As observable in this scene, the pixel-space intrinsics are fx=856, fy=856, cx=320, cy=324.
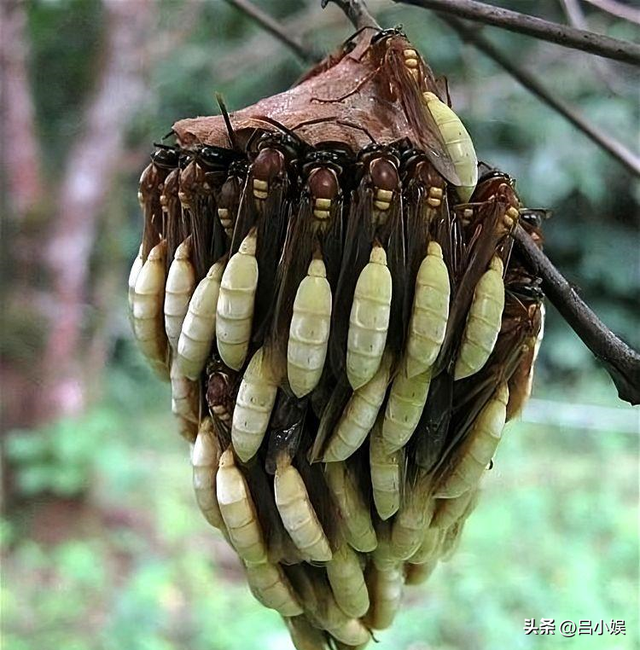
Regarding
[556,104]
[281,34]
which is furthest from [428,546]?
[281,34]

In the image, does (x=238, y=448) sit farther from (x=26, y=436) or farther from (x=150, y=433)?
(x=150, y=433)

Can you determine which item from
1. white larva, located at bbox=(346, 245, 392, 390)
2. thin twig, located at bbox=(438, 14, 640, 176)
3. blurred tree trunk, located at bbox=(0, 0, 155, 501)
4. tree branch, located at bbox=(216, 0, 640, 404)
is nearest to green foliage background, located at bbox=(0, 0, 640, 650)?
blurred tree trunk, located at bbox=(0, 0, 155, 501)

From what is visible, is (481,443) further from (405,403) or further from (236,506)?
(236,506)

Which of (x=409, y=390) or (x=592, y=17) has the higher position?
(x=592, y=17)

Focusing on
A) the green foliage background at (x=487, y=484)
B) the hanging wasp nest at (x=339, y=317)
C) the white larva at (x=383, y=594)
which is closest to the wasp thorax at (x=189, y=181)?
the hanging wasp nest at (x=339, y=317)

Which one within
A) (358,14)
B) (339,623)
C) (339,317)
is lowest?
(339,623)

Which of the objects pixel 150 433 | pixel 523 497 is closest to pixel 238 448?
pixel 523 497
